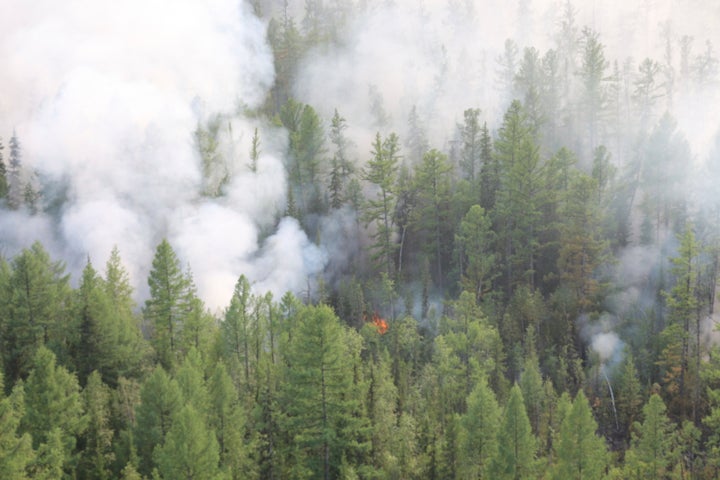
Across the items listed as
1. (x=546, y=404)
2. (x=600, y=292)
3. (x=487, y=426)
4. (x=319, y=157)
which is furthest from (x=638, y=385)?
(x=319, y=157)

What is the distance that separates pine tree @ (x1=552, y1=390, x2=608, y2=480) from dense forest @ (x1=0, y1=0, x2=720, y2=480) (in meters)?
0.11

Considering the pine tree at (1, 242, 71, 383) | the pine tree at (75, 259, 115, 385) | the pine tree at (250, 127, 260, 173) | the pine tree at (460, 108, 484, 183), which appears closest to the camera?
the pine tree at (1, 242, 71, 383)

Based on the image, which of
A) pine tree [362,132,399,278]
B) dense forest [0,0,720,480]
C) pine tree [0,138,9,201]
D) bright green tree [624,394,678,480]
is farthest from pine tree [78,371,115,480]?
pine tree [0,138,9,201]

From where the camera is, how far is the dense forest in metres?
38.8

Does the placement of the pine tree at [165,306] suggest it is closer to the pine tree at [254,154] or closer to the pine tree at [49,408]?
the pine tree at [49,408]

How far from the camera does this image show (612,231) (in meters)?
60.6

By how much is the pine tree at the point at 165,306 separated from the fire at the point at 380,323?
1434 centimetres

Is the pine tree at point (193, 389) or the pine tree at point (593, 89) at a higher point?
the pine tree at point (593, 89)

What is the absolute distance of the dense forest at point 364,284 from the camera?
38.8 metres

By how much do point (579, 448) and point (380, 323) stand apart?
23695mm

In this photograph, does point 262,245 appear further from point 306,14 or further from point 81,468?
point 306,14

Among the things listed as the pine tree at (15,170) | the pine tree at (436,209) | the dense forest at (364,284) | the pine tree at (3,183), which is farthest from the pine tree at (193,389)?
the pine tree at (15,170)

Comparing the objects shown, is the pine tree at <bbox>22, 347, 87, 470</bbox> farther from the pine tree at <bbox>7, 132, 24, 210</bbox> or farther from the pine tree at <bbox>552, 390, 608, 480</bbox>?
the pine tree at <bbox>7, 132, 24, 210</bbox>

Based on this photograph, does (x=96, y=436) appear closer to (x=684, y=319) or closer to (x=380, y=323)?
(x=380, y=323)
